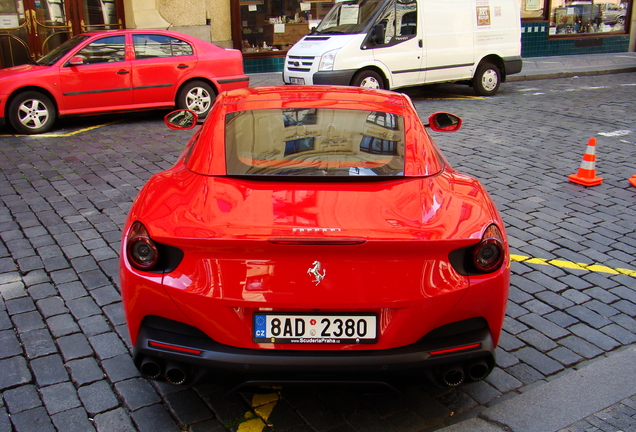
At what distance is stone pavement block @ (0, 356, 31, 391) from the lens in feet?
11.0

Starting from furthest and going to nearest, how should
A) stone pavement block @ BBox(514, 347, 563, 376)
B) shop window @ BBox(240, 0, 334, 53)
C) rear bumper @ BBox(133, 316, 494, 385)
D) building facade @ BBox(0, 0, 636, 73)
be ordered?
shop window @ BBox(240, 0, 334, 53), building facade @ BBox(0, 0, 636, 73), stone pavement block @ BBox(514, 347, 563, 376), rear bumper @ BBox(133, 316, 494, 385)

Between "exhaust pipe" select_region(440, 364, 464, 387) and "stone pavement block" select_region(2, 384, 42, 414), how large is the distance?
1971 mm

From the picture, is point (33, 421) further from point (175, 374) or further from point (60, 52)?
point (60, 52)

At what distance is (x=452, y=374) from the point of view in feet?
9.15

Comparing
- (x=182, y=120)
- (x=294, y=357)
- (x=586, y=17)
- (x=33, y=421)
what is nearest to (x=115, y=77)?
(x=182, y=120)

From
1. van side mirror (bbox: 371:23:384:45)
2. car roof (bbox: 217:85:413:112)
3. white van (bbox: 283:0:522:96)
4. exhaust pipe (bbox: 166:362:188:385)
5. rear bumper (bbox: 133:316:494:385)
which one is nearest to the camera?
rear bumper (bbox: 133:316:494:385)

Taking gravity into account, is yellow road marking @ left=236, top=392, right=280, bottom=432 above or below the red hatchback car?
below

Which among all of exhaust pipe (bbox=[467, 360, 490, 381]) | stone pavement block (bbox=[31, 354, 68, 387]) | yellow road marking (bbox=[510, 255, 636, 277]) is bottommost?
yellow road marking (bbox=[510, 255, 636, 277])

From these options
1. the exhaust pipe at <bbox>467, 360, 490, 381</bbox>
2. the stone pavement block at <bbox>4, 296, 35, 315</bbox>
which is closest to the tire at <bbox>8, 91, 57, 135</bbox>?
the stone pavement block at <bbox>4, 296, 35, 315</bbox>

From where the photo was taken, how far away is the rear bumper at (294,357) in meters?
2.63

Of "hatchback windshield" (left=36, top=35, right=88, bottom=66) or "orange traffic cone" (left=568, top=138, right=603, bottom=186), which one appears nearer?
"orange traffic cone" (left=568, top=138, right=603, bottom=186)

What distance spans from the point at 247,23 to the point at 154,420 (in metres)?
14.9

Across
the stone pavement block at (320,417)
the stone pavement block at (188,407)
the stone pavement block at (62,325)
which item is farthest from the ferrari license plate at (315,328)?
the stone pavement block at (62,325)

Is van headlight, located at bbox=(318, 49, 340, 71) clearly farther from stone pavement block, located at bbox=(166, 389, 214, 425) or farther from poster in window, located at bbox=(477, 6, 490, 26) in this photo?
stone pavement block, located at bbox=(166, 389, 214, 425)
